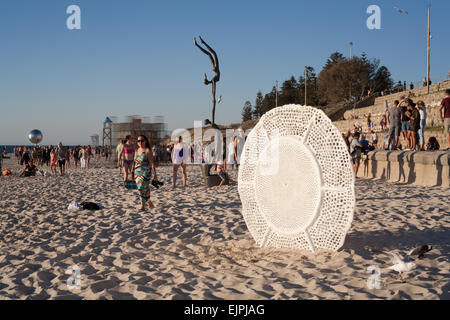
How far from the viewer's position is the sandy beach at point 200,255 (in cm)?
360

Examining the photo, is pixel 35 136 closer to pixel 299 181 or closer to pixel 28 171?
pixel 28 171

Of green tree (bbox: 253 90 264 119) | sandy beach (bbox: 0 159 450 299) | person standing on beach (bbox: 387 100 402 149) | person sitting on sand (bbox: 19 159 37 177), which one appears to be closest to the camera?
sandy beach (bbox: 0 159 450 299)

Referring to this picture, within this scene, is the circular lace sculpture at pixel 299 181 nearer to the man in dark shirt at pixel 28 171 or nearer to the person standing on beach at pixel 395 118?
the person standing on beach at pixel 395 118

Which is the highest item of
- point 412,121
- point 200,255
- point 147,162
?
point 412,121

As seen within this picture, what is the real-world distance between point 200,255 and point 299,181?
157 cm

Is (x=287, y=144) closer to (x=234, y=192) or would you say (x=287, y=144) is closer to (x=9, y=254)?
(x=9, y=254)

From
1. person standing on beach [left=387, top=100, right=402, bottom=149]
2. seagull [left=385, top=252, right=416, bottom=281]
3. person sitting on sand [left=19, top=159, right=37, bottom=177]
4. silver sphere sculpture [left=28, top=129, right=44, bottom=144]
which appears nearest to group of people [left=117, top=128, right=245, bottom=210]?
person standing on beach [left=387, top=100, right=402, bottom=149]

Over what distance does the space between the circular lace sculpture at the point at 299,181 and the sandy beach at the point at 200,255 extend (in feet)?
0.87

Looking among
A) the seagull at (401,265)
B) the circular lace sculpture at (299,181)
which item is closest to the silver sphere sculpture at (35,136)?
the circular lace sculpture at (299,181)

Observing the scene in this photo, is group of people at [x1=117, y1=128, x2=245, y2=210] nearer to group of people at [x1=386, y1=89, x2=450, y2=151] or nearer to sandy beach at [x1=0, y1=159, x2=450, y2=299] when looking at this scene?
sandy beach at [x1=0, y1=159, x2=450, y2=299]

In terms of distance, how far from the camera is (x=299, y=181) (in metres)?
4.49

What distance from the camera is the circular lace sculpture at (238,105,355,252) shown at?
14.0ft

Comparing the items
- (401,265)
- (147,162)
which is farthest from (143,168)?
(401,265)

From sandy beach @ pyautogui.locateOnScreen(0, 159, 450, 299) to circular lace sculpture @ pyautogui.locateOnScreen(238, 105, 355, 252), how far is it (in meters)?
0.26
